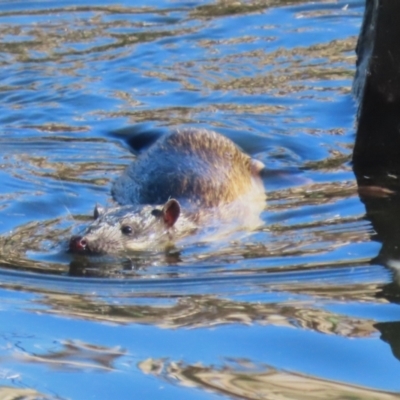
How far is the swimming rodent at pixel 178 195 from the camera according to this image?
25.5ft

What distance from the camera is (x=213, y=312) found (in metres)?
5.75

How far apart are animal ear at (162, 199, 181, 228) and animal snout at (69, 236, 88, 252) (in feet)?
2.90

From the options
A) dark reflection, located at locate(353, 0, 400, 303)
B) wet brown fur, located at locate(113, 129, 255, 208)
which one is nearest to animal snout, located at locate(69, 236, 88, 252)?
wet brown fur, located at locate(113, 129, 255, 208)

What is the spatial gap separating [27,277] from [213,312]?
1.34m

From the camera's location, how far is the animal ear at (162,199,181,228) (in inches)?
314

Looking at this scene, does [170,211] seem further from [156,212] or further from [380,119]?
[380,119]

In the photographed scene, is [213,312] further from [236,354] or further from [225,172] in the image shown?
[225,172]

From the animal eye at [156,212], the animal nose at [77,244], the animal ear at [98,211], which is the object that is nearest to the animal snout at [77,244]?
the animal nose at [77,244]

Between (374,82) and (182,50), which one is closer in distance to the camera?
(374,82)

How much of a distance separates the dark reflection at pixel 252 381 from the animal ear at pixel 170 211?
2993mm

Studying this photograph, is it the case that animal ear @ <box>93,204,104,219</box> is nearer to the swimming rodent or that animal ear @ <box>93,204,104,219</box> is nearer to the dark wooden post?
the swimming rodent

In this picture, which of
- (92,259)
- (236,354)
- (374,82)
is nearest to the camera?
(236,354)

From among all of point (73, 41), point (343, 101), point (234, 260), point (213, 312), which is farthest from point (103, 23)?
point (213, 312)

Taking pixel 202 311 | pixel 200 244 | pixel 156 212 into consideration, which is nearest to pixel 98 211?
pixel 156 212
